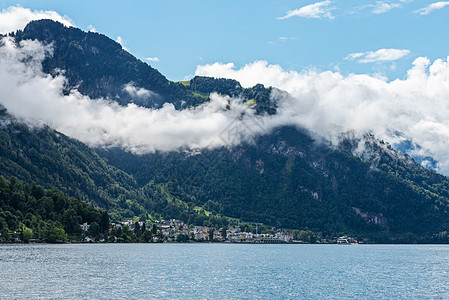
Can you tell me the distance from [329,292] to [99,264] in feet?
214

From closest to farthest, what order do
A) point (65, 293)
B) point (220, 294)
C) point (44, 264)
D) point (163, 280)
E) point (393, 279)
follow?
1. point (65, 293)
2. point (220, 294)
3. point (163, 280)
4. point (393, 279)
5. point (44, 264)

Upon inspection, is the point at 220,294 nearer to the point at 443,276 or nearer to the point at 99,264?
the point at 99,264

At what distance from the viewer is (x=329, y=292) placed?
304 ft

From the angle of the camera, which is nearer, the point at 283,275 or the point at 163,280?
the point at 163,280

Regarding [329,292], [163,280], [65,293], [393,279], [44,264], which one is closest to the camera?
[65,293]

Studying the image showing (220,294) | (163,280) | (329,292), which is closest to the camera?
(220,294)

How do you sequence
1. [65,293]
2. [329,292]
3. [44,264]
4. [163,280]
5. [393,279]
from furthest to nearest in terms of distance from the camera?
[44,264] → [393,279] → [163,280] → [329,292] → [65,293]

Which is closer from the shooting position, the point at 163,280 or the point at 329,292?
the point at 329,292

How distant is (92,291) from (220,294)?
2119 centimetres

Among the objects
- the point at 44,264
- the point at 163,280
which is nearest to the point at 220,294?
the point at 163,280

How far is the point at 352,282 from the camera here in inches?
4274

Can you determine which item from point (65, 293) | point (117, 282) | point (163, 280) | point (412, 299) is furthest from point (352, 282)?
point (65, 293)

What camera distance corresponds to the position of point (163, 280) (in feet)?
339

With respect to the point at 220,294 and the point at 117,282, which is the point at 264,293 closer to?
the point at 220,294
